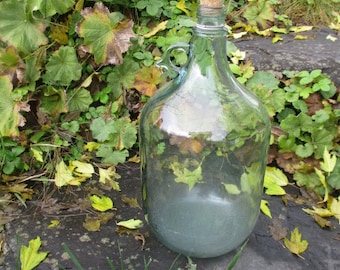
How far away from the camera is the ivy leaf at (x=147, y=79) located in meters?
1.59

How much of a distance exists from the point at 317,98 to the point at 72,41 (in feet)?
2.84

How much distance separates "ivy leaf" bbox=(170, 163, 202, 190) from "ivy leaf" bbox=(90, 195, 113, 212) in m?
0.22

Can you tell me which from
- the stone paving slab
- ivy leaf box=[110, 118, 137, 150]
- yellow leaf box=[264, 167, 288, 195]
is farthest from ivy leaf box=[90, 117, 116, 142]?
yellow leaf box=[264, 167, 288, 195]

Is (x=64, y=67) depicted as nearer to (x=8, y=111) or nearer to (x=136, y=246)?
(x=8, y=111)

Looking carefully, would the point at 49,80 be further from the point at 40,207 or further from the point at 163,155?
the point at 163,155

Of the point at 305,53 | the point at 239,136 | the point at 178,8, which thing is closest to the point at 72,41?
the point at 178,8

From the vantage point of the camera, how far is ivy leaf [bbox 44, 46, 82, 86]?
150cm

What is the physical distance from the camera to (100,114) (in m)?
1.58

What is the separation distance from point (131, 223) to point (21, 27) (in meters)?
0.73

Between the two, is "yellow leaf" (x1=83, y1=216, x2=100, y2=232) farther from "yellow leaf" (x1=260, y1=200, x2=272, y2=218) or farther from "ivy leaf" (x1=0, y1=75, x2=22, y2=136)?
"yellow leaf" (x1=260, y1=200, x2=272, y2=218)

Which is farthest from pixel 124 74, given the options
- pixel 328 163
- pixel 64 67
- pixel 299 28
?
pixel 299 28

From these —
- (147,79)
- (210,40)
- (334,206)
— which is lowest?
(334,206)

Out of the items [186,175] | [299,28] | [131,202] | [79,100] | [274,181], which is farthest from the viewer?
[299,28]

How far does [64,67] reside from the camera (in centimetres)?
152
